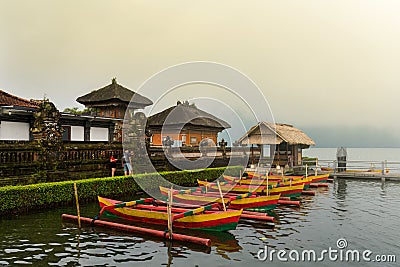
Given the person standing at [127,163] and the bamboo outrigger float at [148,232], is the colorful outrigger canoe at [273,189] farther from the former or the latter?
the bamboo outrigger float at [148,232]

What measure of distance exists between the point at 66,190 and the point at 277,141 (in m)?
22.1

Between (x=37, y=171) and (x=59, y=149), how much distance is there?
171cm

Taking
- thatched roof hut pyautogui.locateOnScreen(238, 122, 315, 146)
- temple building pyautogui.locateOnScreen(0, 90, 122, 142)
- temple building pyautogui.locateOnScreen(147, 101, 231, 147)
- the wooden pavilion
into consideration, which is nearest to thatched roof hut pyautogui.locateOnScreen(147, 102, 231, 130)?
temple building pyautogui.locateOnScreen(147, 101, 231, 147)

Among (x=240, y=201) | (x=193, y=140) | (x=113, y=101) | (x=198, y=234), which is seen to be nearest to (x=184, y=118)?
(x=193, y=140)

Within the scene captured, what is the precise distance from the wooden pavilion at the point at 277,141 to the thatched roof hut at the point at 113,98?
11.2m

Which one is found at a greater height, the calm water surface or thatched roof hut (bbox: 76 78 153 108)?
thatched roof hut (bbox: 76 78 153 108)

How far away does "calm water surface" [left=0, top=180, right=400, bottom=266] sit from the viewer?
10102 millimetres

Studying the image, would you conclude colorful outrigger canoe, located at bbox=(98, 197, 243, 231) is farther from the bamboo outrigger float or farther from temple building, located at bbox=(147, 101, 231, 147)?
temple building, located at bbox=(147, 101, 231, 147)

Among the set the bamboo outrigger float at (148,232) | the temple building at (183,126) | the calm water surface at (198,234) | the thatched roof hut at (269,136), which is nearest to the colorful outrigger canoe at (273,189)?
the calm water surface at (198,234)

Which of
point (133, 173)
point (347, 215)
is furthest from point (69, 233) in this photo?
point (347, 215)

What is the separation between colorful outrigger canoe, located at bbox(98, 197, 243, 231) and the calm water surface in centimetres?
45

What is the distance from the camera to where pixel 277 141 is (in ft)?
112

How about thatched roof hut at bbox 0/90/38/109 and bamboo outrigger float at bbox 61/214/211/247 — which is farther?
thatched roof hut at bbox 0/90/38/109

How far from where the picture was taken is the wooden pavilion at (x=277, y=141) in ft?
113
